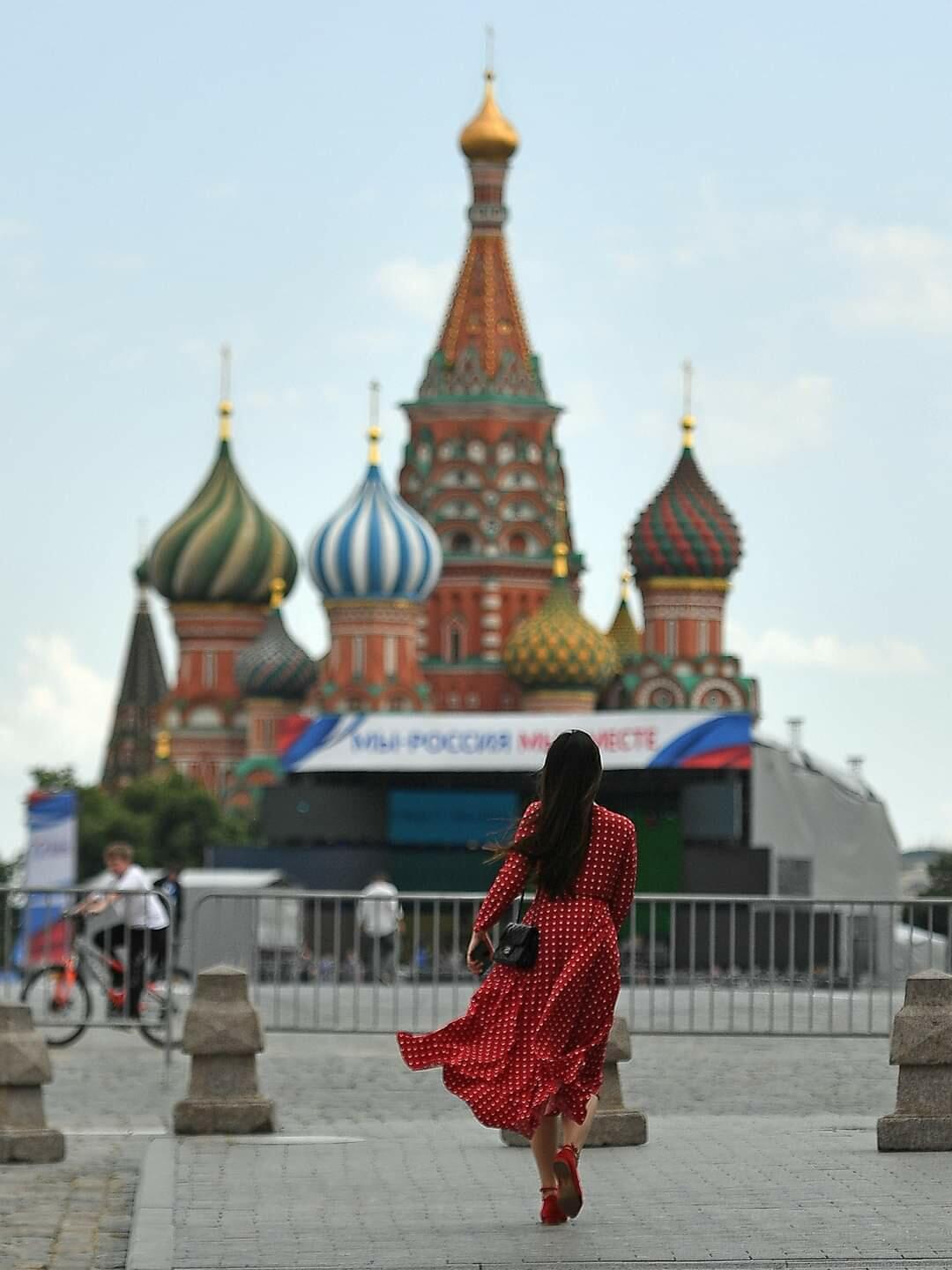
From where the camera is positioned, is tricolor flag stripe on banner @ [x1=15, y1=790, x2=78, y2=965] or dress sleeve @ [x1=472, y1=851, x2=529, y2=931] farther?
tricolor flag stripe on banner @ [x1=15, y1=790, x2=78, y2=965]

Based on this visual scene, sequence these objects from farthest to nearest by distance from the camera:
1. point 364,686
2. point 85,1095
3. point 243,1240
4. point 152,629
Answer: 1. point 152,629
2. point 364,686
3. point 85,1095
4. point 243,1240

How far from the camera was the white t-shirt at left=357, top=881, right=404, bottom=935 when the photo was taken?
16047 mm

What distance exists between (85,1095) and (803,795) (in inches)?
1688

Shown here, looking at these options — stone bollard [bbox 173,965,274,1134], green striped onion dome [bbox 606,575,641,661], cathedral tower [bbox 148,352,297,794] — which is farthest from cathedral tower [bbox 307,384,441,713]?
stone bollard [bbox 173,965,274,1134]

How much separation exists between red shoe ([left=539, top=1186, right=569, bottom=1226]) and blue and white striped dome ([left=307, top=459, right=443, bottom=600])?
68786 mm

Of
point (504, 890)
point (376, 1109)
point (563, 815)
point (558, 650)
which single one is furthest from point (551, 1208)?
point (558, 650)

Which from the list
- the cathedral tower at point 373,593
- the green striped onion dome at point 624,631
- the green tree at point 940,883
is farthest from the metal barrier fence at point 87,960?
the green striped onion dome at point 624,631

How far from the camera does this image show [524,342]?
269ft

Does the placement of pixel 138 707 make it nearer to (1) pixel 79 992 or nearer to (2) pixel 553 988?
(1) pixel 79 992

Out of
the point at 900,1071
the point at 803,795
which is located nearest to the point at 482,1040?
the point at 900,1071

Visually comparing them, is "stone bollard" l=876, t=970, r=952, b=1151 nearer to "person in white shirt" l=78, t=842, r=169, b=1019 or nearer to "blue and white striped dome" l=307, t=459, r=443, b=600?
"person in white shirt" l=78, t=842, r=169, b=1019

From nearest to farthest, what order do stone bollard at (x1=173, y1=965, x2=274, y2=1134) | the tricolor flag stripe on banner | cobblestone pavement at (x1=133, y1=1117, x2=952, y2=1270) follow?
cobblestone pavement at (x1=133, y1=1117, x2=952, y2=1270) < stone bollard at (x1=173, y1=965, x2=274, y2=1134) < the tricolor flag stripe on banner

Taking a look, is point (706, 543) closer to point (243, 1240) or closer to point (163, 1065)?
point (163, 1065)

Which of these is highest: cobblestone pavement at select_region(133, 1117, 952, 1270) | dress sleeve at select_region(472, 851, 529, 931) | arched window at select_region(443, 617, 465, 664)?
arched window at select_region(443, 617, 465, 664)
